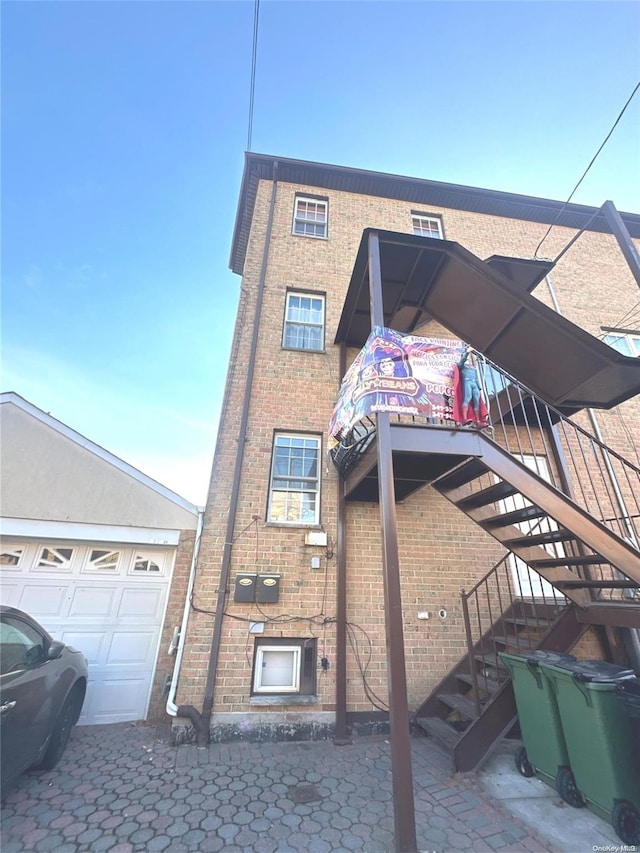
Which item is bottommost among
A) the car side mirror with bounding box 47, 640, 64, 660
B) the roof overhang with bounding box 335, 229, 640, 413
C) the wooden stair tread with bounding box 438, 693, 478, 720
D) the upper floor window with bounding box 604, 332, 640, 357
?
the wooden stair tread with bounding box 438, 693, 478, 720

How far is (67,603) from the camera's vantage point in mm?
4867

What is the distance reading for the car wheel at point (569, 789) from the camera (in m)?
2.88

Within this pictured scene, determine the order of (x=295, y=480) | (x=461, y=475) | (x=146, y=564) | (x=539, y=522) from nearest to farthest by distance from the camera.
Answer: (x=539, y=522)
(x=461, y=475)
(x=146, y=564)
(x=295, y=480)

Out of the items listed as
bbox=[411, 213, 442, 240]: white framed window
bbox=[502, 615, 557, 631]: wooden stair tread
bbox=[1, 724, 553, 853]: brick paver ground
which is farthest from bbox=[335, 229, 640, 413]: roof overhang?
bbox=[1, 724, 553, 853]: brick paver ground

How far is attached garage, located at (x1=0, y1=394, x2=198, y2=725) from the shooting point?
4.75 meters

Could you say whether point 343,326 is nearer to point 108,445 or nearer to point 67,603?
point 108,445

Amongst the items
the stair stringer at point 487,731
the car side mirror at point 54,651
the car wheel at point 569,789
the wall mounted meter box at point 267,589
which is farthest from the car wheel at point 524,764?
the car side mirror at point 54,651

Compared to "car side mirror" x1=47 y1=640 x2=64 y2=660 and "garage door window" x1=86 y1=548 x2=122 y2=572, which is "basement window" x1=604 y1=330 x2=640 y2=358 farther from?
"car side mirror" x1=47 y1=640 x2=64 y2=660

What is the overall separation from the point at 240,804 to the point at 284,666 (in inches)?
66.8

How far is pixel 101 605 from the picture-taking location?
4941 millimetres

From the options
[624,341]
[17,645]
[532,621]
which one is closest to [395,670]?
[532,621]

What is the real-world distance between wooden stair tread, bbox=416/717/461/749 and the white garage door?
3728 millimetres

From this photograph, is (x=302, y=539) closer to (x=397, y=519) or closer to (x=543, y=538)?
(x=397, y=519)

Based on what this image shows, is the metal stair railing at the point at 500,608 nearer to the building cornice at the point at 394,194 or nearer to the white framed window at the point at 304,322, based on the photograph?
the white framed window at the point at 304,322
